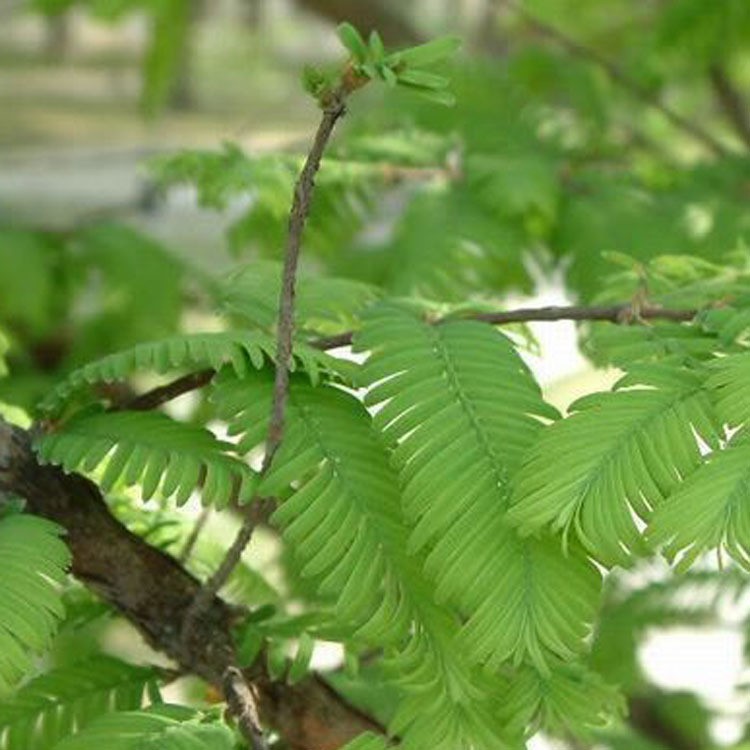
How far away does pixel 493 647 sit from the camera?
2.11 feet

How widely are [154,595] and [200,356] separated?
0.15 metres

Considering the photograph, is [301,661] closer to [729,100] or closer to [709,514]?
[709,514]

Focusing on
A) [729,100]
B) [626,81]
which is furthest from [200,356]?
[729,100]

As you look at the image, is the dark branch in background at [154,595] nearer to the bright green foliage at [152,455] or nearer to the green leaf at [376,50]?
the bright green foliage at [152,455]

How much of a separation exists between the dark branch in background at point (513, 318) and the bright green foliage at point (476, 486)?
5 centimetres

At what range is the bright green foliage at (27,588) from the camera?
0.66m

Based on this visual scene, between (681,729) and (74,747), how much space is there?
1.72m

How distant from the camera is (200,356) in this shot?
73 centimetres

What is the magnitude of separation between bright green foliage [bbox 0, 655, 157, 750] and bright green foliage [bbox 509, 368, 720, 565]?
30 centimetres

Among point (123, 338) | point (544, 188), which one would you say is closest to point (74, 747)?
point (544, 188)

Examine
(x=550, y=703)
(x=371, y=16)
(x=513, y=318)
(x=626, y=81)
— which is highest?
(x=371, y=16)

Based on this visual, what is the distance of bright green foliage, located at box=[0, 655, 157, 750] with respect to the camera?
852 millimetres

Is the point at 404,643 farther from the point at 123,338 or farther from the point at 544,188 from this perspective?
the point at 123,338

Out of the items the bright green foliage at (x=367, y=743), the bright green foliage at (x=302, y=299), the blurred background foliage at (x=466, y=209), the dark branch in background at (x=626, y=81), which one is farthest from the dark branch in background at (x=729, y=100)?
the bright green foliage at (x=367, y=743)
